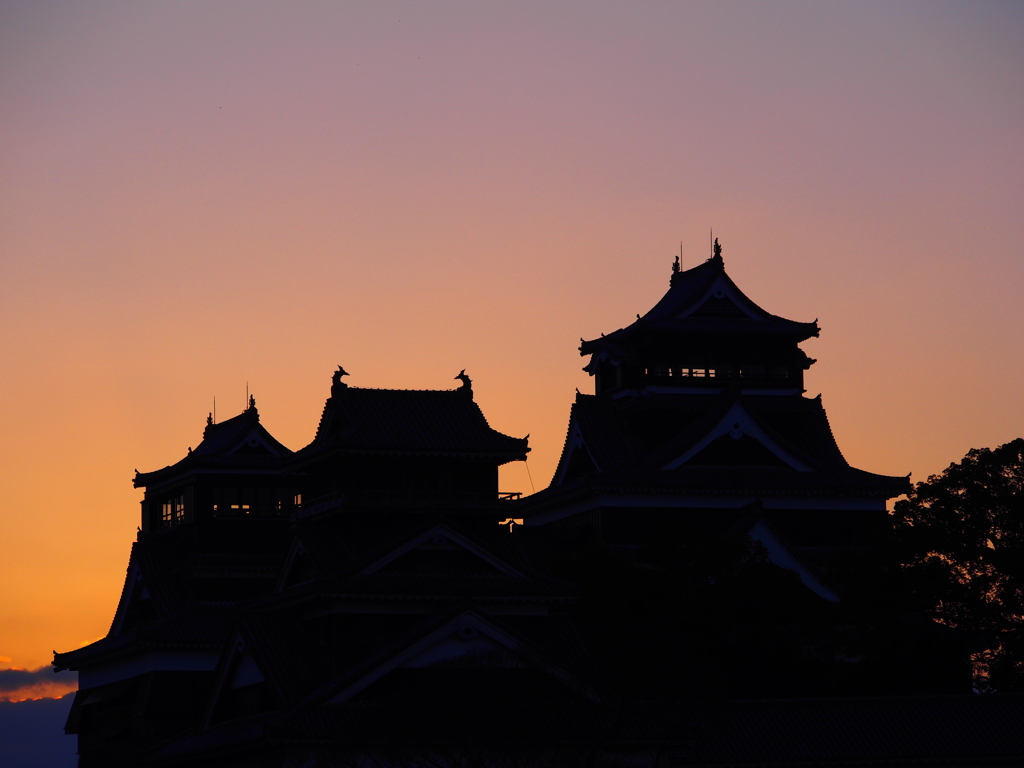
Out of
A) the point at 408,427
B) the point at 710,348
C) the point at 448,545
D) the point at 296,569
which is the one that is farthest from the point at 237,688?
the point at 710,348

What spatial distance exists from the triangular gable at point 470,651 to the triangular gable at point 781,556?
1350 centimetres

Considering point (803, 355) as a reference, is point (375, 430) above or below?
below

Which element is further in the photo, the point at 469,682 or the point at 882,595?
the point at 882,595

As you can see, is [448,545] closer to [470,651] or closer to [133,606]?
[470,651]

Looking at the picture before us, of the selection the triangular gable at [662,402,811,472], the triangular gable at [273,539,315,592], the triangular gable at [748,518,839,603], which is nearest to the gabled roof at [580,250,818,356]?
the triangular gable at [662,402,811,472]

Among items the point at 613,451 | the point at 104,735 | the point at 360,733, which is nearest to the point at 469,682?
the point at 360,733

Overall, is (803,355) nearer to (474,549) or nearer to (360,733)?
(474,549)

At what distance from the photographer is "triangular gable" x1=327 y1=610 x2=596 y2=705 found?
43.8m

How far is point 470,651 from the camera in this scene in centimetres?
4444

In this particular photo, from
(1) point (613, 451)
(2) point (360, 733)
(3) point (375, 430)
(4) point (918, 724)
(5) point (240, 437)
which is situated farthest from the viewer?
(5) point (240, 437)

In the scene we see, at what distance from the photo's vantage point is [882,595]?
158 feet

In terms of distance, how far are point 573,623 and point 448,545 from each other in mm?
4215

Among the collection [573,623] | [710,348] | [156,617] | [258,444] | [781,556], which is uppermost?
[710,348]

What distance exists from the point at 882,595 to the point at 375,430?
14923 millimetres
